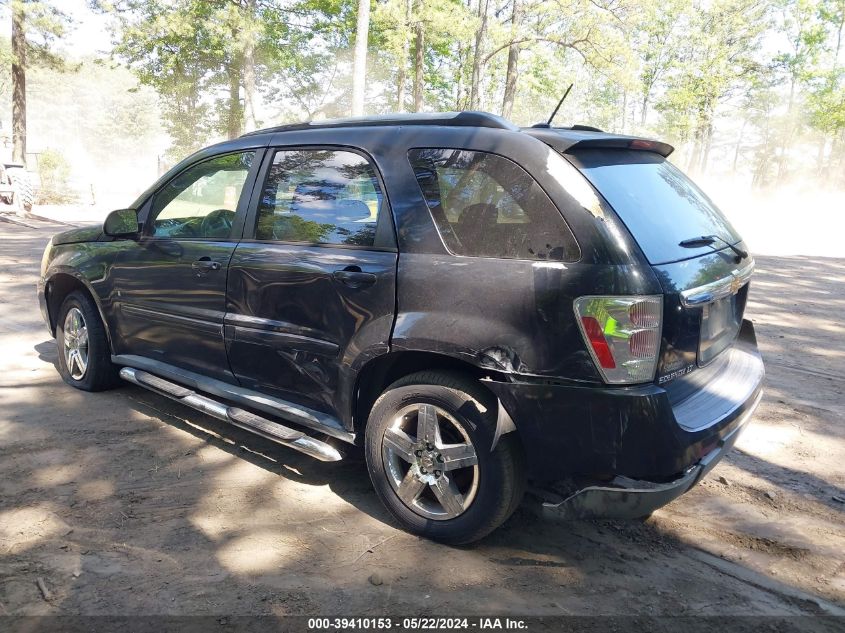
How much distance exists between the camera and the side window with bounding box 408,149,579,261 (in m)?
2.60

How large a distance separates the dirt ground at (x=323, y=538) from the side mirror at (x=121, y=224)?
1.24 metres

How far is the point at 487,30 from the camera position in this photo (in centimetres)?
2156

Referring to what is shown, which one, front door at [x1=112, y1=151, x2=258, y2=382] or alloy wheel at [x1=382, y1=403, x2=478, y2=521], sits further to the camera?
front door at [x1=112, y1=151, x2=258, y2=382]

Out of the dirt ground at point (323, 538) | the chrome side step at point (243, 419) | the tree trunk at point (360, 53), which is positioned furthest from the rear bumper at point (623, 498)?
the tree trunk at point (360, 53)

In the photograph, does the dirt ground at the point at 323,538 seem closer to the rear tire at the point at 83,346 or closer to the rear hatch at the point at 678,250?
the rear tire at the point at 83,346

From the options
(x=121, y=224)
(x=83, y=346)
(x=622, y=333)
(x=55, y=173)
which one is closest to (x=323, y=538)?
(x=622, y=333)

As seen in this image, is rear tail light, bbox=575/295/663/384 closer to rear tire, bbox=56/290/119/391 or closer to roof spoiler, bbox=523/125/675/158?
roof spoiler, bbox=523/125/675/158

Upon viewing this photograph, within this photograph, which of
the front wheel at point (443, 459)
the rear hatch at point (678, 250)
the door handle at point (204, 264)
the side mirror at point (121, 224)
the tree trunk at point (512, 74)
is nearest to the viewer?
the rear hatch at point (678, 250)

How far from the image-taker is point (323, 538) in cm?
302

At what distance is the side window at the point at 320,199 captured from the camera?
317 centimetres

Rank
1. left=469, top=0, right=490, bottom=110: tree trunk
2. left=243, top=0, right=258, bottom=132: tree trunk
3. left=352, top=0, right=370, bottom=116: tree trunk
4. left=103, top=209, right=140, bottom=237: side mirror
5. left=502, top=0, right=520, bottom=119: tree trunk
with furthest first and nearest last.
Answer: left=243, top=0, right=258, bottom=132: tree trunk → left=502, top=0, right=520, bottom=119: tree trunk → left=469, top=0, right=490, bottom=110: tree trunk → left=352, top=0, right=370, bottom=116: tree trunk → left=103, top=209, right=140, bottom=237: side mirror

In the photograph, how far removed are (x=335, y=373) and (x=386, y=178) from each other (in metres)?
0.97

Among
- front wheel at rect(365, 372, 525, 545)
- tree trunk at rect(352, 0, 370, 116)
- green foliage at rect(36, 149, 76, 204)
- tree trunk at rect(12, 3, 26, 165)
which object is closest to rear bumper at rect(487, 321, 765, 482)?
front wheel at rect(365, 372, 525, 545)

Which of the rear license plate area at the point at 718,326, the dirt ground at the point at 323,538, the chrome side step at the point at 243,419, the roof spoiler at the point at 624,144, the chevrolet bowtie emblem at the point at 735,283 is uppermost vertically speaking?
the roof spoiler at the point at 624,144
